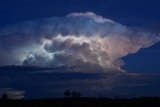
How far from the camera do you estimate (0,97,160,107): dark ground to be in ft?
575

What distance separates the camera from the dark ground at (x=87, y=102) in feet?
575

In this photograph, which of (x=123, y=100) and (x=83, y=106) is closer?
(x=83, y=106)

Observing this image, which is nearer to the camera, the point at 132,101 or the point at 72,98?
the point at 132,101

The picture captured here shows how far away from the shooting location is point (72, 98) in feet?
634

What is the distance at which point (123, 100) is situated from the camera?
18500 cm

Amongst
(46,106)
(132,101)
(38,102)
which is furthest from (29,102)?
(132,101)

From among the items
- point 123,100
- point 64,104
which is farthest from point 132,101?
point 64,104

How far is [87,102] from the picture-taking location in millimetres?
183375

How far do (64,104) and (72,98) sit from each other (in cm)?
1624

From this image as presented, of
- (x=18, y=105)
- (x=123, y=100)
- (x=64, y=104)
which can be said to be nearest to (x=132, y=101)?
(x=123, y=100)

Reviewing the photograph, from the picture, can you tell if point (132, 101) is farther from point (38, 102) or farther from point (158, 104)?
point (38, 102)

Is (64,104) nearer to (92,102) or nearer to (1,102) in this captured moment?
(92,102)

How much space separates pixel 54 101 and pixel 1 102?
15.2m

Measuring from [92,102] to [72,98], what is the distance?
12088 mm
